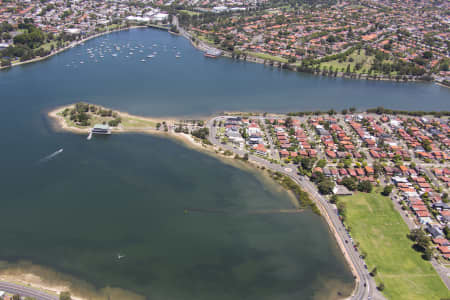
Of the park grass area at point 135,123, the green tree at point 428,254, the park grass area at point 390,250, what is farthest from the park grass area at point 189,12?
the green tree at point 428,254

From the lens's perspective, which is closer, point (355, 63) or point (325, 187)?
point (325, 187)

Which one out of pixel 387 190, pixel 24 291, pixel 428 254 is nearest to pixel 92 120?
pixel 24 291

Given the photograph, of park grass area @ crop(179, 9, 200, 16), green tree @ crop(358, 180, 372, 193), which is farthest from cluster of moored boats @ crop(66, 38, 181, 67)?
green tree @ crop(358, 180, 372, 193)

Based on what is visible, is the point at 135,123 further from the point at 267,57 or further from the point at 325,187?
the point at 267,57

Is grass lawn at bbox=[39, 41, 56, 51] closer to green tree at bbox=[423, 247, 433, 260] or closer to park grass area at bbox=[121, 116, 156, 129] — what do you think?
park grass area at bbox=[121, 116, 156, 129]

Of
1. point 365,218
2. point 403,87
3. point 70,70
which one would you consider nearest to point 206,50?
point 70,70

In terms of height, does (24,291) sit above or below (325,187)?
below

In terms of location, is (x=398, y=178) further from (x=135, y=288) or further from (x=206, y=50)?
(x=206, y=50)
